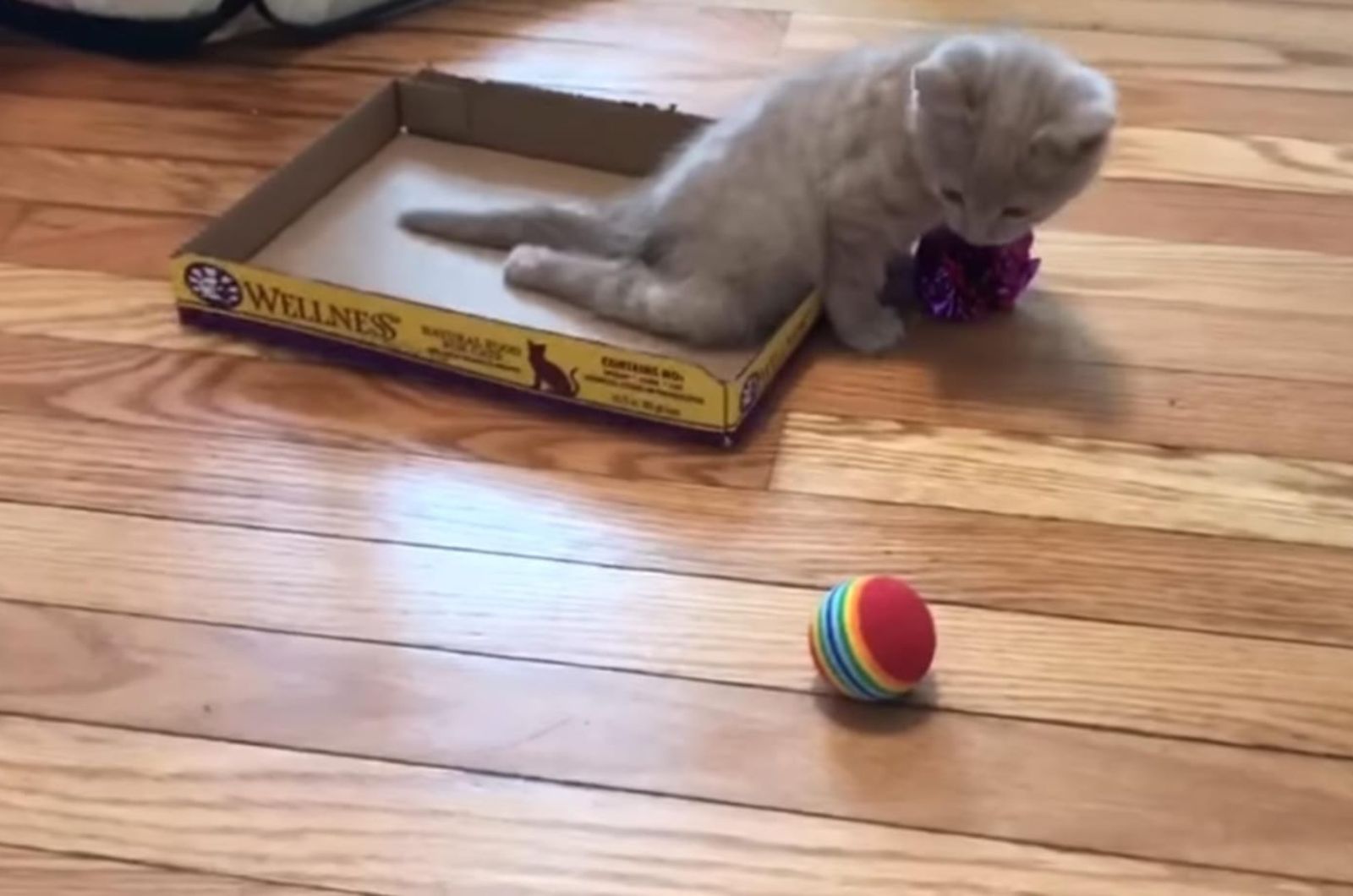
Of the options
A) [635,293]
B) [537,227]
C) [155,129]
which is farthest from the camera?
[155,129]

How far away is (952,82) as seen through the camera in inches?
60.4

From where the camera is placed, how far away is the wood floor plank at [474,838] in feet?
3.97

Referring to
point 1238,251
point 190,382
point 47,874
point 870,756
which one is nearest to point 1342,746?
point 870,756

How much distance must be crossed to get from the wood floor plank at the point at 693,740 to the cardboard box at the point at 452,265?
0.29 m

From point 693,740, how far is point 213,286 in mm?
655

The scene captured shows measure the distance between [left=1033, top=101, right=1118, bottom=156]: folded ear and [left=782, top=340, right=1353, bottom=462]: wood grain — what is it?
22 cm

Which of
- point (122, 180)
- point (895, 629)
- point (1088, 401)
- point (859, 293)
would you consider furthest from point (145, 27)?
point (895, 629)

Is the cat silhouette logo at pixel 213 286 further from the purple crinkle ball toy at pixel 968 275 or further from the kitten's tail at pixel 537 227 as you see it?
the purple crinkle ball toy at pixel 968 275

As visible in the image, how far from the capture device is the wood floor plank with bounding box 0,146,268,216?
1903mm

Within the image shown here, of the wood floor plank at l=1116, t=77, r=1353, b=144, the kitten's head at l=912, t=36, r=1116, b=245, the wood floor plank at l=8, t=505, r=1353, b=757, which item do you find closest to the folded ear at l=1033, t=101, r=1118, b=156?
the kitten's head at l=912, t=36, r=1116, b=245

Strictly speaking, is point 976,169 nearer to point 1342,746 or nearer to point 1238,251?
point 1238,251

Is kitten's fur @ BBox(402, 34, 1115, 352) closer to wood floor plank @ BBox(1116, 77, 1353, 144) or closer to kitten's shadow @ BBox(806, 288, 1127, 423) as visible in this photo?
kitten's shadow @ BBox(806, 288, 1127, 423)

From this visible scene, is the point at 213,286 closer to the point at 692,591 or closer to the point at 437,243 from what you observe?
the point at 437,243

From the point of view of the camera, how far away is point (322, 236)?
180 centimetres
